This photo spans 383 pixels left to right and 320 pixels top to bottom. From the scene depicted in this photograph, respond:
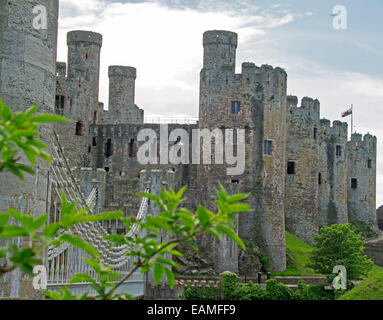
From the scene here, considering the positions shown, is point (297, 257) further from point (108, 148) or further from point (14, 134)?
point (14, 134)

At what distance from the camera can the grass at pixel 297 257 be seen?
35.8 metres

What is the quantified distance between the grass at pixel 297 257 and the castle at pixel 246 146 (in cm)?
86

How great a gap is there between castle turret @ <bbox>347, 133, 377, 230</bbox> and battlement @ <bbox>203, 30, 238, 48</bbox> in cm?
2044

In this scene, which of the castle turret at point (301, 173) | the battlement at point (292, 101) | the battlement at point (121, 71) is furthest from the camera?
the battlement at point (121, 71)

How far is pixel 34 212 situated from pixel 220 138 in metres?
29.6

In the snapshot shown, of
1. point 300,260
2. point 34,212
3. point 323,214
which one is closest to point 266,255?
point 300,260

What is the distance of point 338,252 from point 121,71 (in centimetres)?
2232

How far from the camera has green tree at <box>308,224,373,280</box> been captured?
103 feet

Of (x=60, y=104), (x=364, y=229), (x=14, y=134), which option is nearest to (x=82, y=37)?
(x=60, y=104)

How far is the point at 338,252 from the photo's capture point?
3269 centimetres

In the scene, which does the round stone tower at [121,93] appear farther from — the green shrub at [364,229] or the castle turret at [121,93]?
the green shrub at [364,229]

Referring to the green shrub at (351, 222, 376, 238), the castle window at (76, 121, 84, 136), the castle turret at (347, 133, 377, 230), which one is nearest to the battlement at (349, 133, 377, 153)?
the castle turret at (347, 133, 377, 230)

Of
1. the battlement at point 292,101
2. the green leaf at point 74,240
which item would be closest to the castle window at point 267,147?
the battlement at point 292,101
